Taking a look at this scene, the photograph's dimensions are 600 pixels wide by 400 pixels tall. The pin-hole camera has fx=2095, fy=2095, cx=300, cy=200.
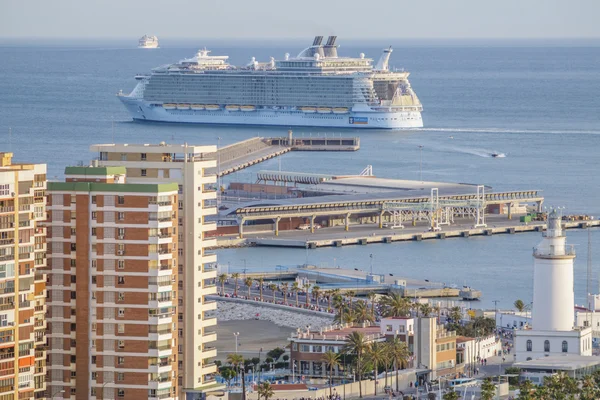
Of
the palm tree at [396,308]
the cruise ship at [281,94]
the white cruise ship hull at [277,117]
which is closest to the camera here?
the palm tree at [396,308]

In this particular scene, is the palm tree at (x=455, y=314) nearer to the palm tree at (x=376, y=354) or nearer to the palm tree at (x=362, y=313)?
the palm tree at (x=362, y=313)

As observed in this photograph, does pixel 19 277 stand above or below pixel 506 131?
below

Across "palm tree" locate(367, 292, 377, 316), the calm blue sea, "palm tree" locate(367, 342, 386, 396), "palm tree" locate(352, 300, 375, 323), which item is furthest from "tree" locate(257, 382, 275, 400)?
the calm blue sea

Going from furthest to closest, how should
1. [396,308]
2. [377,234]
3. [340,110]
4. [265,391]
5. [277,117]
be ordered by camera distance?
[277,117]
[340,110]
[377,234]
[396,308]
[265,391]

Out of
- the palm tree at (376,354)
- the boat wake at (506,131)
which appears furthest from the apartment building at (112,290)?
the boat wake at (506,131)

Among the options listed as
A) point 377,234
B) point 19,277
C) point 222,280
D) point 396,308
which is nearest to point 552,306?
point 396,308

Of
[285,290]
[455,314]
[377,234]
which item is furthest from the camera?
[377,234]

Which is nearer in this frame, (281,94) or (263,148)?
(263,148)

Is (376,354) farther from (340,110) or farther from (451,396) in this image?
(340,110)
